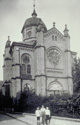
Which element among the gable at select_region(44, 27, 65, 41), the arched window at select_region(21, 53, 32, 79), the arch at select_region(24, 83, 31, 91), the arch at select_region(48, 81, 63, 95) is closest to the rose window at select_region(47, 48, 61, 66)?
the gable at select_region(44, 27, 65, 41)

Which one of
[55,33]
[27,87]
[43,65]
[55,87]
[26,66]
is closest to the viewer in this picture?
[43,65]

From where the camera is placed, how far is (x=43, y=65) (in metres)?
31.1

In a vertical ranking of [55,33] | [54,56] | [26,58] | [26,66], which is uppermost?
[55,33]

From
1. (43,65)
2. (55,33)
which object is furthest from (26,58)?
(55,33)

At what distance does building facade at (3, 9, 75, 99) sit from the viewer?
30791 mm

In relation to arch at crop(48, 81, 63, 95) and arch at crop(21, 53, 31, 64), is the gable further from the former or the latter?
arch at crop(48, 81, 63, 95)

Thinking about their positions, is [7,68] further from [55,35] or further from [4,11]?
[4,11]

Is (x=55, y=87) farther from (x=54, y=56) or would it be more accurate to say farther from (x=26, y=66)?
(x=26, y=66)

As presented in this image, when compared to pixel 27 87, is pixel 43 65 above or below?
above

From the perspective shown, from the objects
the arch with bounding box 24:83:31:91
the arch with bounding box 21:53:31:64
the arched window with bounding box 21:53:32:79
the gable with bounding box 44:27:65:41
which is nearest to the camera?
the arch with bounding box 24:83:31:91

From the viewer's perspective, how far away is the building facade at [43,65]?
30.8m

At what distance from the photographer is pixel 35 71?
3216 centimetres

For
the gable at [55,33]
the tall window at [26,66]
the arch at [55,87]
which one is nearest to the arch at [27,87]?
the tall window at [26,66]

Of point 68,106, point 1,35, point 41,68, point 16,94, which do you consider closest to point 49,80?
point 41,68
